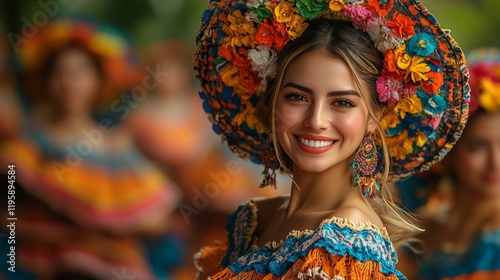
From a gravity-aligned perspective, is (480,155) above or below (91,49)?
below

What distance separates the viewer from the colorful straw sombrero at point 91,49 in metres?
4.34

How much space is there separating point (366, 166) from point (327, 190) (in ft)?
A: 0.41

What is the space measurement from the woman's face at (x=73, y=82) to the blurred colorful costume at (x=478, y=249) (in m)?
2.10

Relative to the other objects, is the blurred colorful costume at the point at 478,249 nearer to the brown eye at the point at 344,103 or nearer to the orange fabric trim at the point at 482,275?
the orange fabric trim at the point at 482,275

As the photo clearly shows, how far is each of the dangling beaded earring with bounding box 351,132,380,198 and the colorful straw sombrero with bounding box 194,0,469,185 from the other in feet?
0.43

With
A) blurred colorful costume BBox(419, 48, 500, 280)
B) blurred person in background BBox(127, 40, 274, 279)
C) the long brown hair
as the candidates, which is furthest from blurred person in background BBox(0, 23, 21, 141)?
the long brown hair

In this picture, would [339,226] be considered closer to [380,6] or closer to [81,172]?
[380,6]

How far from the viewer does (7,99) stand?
4316 mm

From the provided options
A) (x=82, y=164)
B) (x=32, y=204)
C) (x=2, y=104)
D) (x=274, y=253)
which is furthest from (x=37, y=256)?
(x=274, y=253)

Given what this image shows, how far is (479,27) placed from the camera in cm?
460

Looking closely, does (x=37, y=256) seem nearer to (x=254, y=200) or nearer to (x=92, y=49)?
(x=92, y=49)

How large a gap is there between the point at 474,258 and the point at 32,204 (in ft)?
7.94

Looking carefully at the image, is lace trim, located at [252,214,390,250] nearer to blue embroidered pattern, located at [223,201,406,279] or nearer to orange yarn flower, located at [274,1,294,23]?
blue embroidered pattern, located at [223,201,406,279]

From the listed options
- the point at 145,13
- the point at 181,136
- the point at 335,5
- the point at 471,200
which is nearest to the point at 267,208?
the point at 335,5
